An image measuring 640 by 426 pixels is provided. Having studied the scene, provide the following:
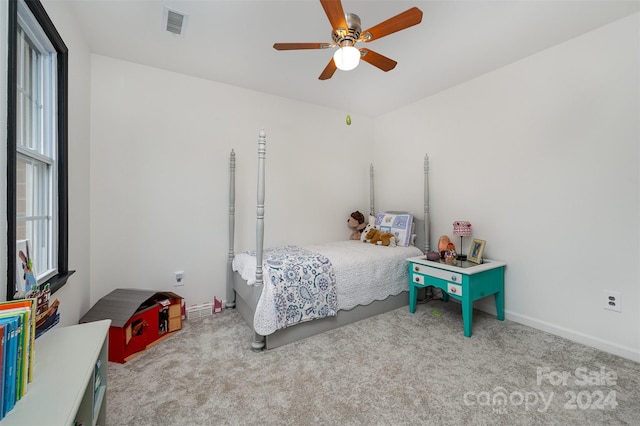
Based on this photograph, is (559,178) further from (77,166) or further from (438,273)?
(77,166)

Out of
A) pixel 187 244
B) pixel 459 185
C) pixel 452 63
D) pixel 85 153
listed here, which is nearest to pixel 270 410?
pixel 187 244

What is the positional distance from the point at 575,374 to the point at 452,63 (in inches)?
101

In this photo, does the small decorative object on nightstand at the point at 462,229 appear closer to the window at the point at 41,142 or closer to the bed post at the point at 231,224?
the bed post at the point at 231,224

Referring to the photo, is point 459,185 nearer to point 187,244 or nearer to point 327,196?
point 327,196

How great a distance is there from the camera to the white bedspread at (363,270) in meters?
2.43

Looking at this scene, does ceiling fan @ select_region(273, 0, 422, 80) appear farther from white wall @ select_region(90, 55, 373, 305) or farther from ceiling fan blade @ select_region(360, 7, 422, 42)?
white wall @ select_region(90, 55, 373, 305)

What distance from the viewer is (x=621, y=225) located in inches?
77.4

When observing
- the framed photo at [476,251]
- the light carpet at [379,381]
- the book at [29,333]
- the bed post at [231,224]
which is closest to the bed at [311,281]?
the bed post at [231,224]

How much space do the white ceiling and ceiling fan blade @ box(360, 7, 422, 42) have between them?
36 centimetres

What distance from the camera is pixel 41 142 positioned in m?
1.60

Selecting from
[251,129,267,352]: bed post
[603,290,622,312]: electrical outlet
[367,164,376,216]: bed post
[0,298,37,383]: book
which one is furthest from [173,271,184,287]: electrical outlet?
[603,290,622,312]: electrical outlet

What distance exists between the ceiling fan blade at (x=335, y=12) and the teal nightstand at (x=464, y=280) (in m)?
2.01

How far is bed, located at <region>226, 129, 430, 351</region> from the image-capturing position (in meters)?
2.07

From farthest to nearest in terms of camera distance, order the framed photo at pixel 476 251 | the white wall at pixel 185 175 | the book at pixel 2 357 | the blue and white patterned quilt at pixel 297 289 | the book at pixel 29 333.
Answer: the framed photo at pixel 476 251 < the white wall at pixel 185 175 < the blue and white patterned quilt at pixel 297 289 < the book at pixel 29 333 < the book at pixel 2 357
